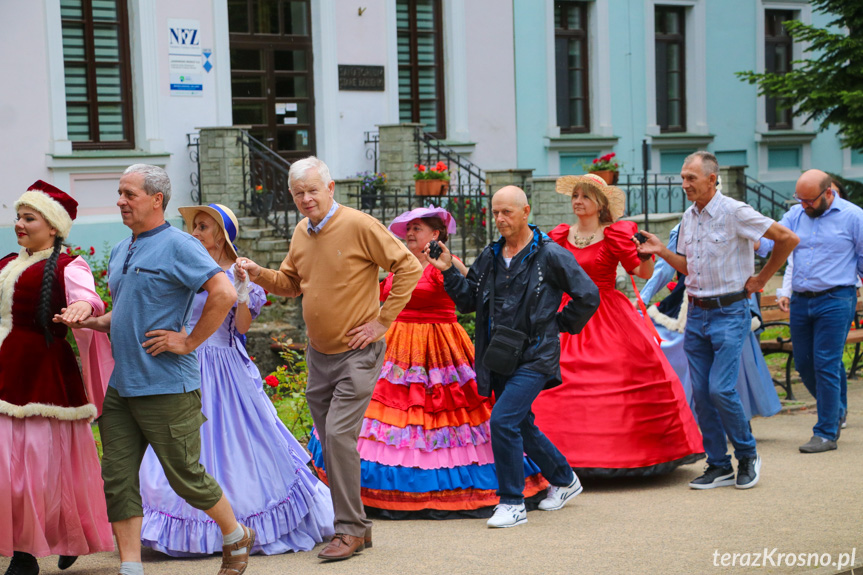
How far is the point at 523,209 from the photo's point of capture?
19.8ft

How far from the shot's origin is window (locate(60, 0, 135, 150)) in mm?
13250

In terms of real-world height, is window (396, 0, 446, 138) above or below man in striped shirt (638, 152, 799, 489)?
above

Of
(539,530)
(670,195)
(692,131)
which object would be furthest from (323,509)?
(692,131)

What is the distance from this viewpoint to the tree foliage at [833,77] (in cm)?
1474

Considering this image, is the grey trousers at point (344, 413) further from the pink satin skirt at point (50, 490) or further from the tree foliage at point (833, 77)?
the tree foliage at point (833, 77)

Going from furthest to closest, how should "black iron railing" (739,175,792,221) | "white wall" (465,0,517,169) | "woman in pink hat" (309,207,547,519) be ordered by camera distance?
"black iron railing" (739,175,792,221), "white wall" (465,0,517,169), "woman in pink hat" (309,207,547,519)

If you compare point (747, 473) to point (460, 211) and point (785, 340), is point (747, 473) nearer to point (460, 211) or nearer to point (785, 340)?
point (785, 340)

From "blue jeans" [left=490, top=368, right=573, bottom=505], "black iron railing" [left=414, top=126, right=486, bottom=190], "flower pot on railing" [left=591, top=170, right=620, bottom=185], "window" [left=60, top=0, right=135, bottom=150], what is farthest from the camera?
"flower pot on railing" [left=591, top=170, right=620, bottom=185]

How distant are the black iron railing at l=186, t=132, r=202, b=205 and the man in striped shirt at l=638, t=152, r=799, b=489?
8.37 metres

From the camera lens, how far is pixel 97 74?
13.5 m

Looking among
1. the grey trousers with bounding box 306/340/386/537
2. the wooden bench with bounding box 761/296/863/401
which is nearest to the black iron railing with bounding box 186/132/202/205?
the wooden bench with bounding box 761/296/863/401

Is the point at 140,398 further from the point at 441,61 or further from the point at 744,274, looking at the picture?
the point at 441,61

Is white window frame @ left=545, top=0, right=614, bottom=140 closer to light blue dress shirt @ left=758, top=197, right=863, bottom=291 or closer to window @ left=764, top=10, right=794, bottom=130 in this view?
window @ left=764, top=10, right=794, bottom=130

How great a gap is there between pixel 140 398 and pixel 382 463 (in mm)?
1783
